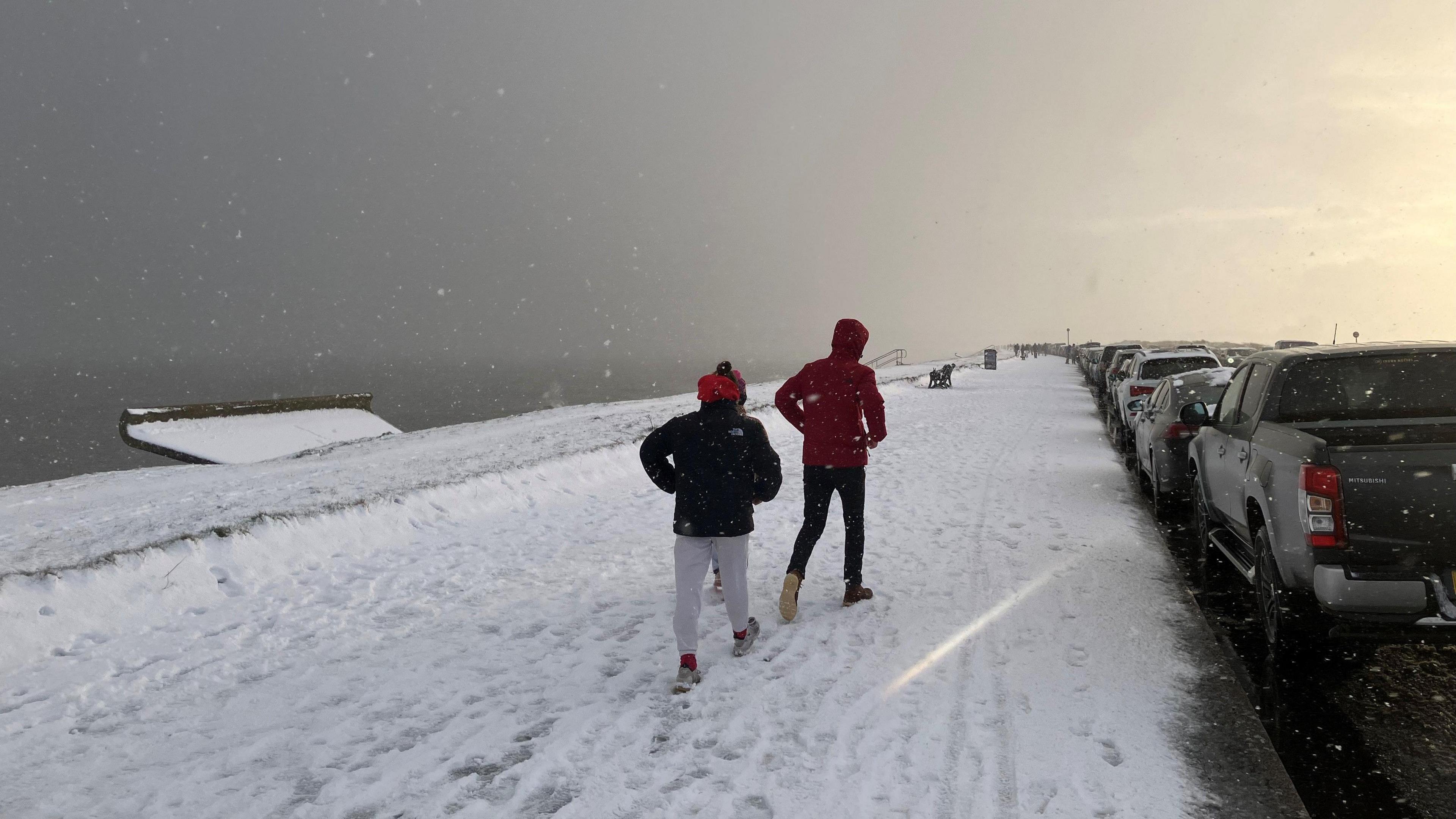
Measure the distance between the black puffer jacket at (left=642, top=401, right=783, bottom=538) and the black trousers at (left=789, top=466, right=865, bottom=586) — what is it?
1162 millimetres

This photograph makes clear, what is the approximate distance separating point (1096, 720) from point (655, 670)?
103 inches

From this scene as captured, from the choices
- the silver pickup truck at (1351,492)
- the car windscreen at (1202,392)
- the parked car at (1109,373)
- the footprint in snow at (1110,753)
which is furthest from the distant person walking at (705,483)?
the parked car at (1109,373)

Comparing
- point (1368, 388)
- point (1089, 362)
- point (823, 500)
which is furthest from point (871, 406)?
point (1089, 362)

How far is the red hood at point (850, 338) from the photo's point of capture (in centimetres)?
575

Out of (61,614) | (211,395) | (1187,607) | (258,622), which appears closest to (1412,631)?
(1187,607)

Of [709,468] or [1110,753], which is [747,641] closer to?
[709,468]

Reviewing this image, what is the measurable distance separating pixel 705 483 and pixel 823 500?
1.56m

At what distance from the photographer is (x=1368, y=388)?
5.32m

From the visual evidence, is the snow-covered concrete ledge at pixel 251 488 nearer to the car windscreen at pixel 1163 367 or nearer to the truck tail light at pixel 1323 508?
the truck tail light at pixel 1323 508

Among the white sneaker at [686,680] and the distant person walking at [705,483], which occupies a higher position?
the distant person walking at [705,483]

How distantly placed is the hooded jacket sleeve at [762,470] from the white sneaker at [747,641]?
3.30ft

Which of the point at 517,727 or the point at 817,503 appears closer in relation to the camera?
the point at 517,727

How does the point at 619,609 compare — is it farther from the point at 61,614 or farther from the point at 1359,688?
the point at 1359,688

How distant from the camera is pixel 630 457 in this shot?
45.0 feet
